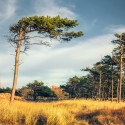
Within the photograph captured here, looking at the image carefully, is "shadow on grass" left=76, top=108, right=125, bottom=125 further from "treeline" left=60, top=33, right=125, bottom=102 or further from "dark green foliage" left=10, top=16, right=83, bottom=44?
"treeline" left=60, top=33, right=125, bottom=102

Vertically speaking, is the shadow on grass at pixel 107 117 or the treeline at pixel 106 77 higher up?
the treeline at pixel 106 77

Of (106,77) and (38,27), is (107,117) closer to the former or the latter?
(38,27)

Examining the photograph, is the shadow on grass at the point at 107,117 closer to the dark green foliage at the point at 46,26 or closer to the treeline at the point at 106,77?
the dark green foliage at the point at 46,26

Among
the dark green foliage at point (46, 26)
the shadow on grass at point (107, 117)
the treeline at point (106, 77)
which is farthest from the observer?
the treeline at point (106, 77)

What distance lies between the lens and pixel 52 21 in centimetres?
2516

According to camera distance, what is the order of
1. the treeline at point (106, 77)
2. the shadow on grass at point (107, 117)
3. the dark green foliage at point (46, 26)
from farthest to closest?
1. the treeline at point (106, 77)
2. the dark green foliage at point (46, 26)
3. the shadow on grass at point (107, 117)

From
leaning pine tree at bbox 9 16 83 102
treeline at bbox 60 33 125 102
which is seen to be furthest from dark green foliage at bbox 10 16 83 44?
treeline at bbox 60 33 125 102

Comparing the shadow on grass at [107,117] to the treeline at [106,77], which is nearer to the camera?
the shadow on grass at [107,117]

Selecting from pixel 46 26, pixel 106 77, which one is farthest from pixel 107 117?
pixel 106 77

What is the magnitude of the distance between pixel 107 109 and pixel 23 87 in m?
65.7

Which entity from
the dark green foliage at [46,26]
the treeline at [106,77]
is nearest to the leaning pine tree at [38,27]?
the dark green foliage at [46,26]

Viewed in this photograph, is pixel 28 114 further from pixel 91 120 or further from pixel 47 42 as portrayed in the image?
pixel 47 42

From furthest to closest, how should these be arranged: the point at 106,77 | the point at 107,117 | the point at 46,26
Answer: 1. the point at 106,77
2. the point at 46,26
3. the point at 107,117

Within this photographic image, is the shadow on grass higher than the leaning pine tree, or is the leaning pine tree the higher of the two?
the leaning pine tree
